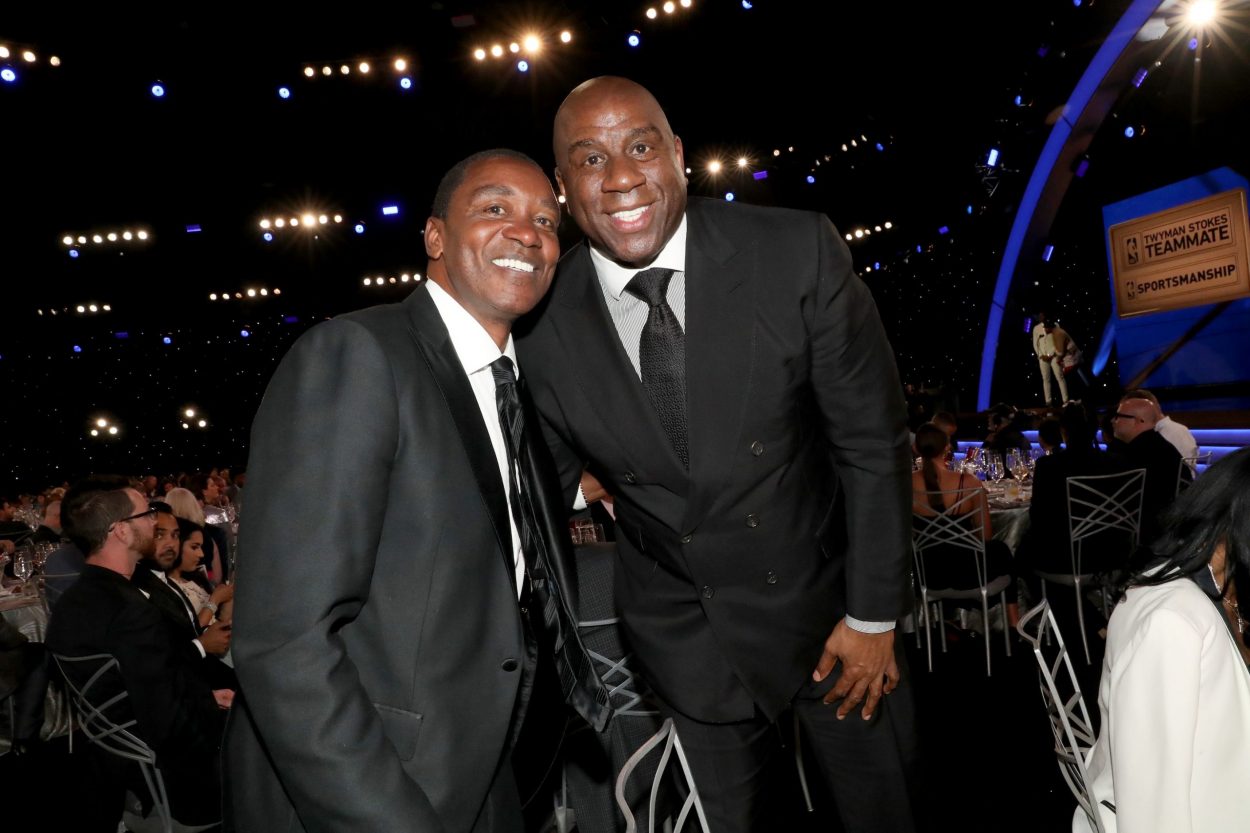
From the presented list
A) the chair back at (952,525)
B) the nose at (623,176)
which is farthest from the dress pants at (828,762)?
the chair back at (952,525)

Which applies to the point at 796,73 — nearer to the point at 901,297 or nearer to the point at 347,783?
the point at 901,297

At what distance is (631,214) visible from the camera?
5.91ft

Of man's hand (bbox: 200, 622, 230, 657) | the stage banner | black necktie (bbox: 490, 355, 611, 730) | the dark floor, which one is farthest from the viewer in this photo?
the stage banner

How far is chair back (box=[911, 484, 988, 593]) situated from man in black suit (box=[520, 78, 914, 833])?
3472 millimetres

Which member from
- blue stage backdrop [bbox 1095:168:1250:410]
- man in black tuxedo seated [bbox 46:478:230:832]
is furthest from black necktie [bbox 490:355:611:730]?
blue stage backdrop [bbox 1095:168:1250:410]

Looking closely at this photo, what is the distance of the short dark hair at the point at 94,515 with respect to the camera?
3.52 meters

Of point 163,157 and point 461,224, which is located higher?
point 163,157

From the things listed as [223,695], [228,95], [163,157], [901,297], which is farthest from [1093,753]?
[901,297]

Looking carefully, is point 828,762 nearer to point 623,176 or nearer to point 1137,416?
point 623,176

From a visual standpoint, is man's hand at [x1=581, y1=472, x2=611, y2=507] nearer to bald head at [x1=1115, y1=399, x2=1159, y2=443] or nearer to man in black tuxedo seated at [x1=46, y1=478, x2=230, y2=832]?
man in black tuxedo seated at [x1=46, y1=478, x2=230, y2=832]

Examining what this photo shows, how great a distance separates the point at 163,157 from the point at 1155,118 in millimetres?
17717

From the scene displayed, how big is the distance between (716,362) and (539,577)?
605 mm

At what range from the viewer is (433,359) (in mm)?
1454

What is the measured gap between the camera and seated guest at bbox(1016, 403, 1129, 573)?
5.13 m
